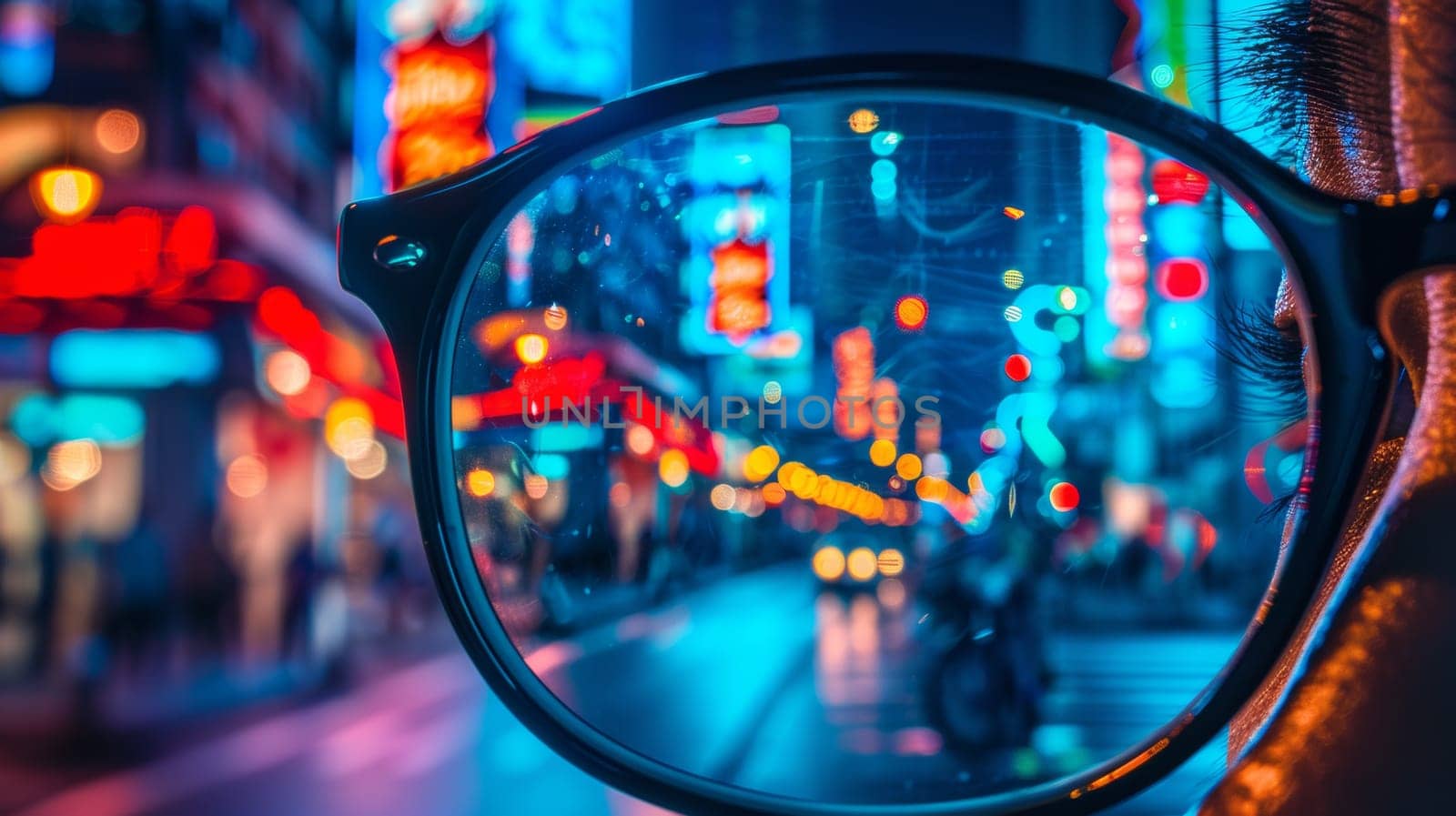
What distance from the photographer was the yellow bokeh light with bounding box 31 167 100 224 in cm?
702

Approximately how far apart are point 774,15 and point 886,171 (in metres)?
0.85

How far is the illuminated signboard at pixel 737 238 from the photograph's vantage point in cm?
65

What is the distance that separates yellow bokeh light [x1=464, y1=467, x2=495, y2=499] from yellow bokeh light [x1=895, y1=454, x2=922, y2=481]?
23cm

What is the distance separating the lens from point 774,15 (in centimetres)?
140

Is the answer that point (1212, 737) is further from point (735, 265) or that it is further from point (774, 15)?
point (774, 15)

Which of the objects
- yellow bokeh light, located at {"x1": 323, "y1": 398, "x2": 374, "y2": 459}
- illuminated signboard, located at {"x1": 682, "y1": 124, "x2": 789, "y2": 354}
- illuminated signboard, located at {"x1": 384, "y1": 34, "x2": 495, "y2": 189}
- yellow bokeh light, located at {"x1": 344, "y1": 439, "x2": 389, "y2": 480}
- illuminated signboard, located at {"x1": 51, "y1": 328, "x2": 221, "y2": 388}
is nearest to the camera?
illuminated signboard, located at {"x1": 682, "y1": 124, "x2": 789, "y2": 354}

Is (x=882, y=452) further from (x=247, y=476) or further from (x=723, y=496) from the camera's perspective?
(x=247, y=476)

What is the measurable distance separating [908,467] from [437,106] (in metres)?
6.46

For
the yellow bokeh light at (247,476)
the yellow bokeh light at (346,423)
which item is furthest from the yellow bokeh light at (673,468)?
the yellow bokeh light at (247,476)

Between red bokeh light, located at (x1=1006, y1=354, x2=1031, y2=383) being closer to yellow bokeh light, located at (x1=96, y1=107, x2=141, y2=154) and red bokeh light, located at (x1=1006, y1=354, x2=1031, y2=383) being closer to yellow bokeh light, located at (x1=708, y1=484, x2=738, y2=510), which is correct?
yellow bokeh light, located at (x1=708, y1=484, x2=738, y2=510)

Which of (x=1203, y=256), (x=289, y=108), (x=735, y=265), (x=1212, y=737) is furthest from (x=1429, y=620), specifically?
(x=289, y=108)

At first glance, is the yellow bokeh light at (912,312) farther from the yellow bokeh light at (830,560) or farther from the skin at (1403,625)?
the yellow bokeh light at (830,560)

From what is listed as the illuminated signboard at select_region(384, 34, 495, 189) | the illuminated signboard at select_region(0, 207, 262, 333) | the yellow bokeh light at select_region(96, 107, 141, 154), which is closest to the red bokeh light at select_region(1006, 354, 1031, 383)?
the illuminated signboard at select_region(384, 34, 495, 189)

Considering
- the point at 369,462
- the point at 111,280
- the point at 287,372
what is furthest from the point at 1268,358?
the point at 369,462
